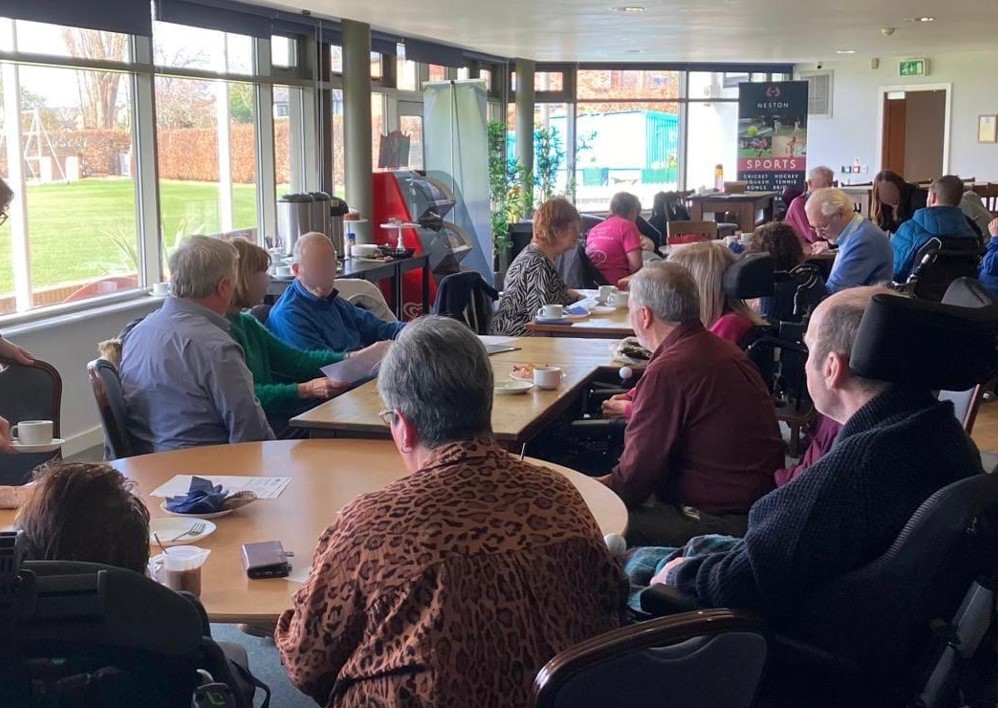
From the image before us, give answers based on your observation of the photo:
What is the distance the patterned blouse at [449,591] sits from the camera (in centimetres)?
157

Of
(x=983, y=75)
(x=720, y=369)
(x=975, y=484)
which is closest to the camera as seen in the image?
(x=975, y=484)

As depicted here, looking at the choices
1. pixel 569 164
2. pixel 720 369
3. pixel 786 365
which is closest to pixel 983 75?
pixel 569 164

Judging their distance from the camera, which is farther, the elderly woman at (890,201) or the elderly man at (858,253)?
the elderly woman at (890,201)

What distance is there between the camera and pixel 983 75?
44.9 feet

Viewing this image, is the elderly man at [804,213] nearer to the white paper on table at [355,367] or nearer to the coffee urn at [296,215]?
the coffee urn at [296,215]

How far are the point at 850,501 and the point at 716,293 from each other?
2.27 m

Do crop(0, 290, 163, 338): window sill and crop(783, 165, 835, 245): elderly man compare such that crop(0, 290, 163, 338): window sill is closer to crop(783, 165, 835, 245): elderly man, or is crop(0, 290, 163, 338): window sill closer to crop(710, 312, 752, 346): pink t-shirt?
crop(710, 312, 752, 346): pink t-shirt

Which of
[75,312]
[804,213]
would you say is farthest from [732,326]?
[804,213]

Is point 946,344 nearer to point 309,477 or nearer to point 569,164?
point 309,477

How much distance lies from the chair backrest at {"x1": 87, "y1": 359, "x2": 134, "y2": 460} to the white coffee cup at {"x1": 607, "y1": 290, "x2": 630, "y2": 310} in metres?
3.11

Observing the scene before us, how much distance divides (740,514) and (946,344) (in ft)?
4.21

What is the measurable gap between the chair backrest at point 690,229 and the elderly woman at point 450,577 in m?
7.40

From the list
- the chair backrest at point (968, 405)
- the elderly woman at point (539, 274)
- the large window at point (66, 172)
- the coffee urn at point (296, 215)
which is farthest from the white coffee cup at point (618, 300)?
the large window at point (66, 172)

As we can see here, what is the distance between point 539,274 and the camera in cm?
568
